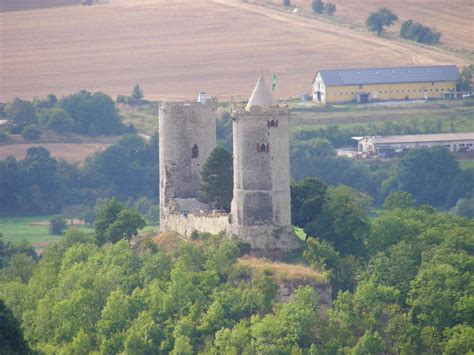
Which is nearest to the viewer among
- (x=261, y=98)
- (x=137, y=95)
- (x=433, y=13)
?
(x=261, y=98)

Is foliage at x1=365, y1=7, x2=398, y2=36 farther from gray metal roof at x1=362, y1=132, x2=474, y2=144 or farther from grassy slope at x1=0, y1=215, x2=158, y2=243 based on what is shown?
grassy slope at x1=0, y1=215, x2=158, y2=243

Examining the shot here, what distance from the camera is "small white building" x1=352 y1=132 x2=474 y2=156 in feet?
488

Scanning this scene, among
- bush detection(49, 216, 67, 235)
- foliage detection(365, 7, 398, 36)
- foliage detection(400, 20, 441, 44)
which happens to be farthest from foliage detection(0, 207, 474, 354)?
foliage detection(365, 7, 398, 36)

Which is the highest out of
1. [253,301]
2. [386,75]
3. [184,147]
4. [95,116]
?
[386,75]

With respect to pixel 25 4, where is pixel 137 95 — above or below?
below

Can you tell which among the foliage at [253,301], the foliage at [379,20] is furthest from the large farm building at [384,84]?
the foliage at [253,301]

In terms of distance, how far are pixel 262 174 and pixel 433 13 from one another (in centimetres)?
8488

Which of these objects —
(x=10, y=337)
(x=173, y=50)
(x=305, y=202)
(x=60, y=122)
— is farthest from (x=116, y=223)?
(x=173, y=50)

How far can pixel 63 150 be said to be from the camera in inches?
5920

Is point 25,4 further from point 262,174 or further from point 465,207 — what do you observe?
point 262,174

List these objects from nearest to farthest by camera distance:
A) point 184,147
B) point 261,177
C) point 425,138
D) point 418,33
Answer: point 261,177
point 184,147
point 425,138
point 418,33

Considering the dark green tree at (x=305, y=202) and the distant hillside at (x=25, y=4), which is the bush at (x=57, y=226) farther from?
the dark green tree at (x=305, y=202)

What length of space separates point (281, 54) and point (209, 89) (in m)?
12.3

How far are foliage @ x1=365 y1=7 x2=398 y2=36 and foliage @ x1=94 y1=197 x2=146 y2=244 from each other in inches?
2908
